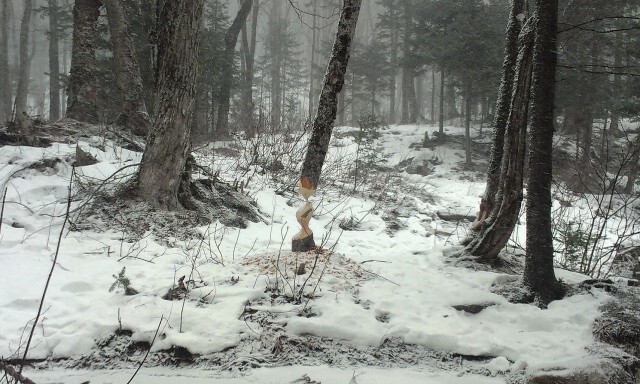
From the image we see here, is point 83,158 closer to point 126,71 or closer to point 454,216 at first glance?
point 126,71

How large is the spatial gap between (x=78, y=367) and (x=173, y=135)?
2.88 metres

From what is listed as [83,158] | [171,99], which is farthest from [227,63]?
[171,99]

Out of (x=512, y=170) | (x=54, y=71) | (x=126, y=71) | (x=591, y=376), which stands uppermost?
(x=54, y=71)

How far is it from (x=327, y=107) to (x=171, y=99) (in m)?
1.97

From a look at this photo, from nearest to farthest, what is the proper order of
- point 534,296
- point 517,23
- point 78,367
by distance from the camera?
1. point 78,367
2. point 534,296
3. point 517,23

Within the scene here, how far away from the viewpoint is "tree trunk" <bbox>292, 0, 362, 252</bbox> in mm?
3824

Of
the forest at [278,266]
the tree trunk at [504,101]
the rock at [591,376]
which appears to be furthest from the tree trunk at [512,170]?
the rock at [591,376]

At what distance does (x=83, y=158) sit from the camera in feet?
17.6

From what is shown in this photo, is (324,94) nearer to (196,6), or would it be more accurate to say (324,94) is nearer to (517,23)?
(196,6)

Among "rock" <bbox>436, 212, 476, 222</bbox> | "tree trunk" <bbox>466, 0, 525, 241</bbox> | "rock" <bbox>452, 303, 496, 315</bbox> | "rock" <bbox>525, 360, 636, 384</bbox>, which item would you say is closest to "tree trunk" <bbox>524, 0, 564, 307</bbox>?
"rock" <bbox>452, 303, 496, 315</bbox>

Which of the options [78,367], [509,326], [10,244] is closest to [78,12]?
[10,244]

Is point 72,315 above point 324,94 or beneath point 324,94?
beneath

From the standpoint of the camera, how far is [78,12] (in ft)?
25.9

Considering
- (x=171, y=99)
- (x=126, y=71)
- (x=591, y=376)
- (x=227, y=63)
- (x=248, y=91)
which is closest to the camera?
(x=591, y=376)
